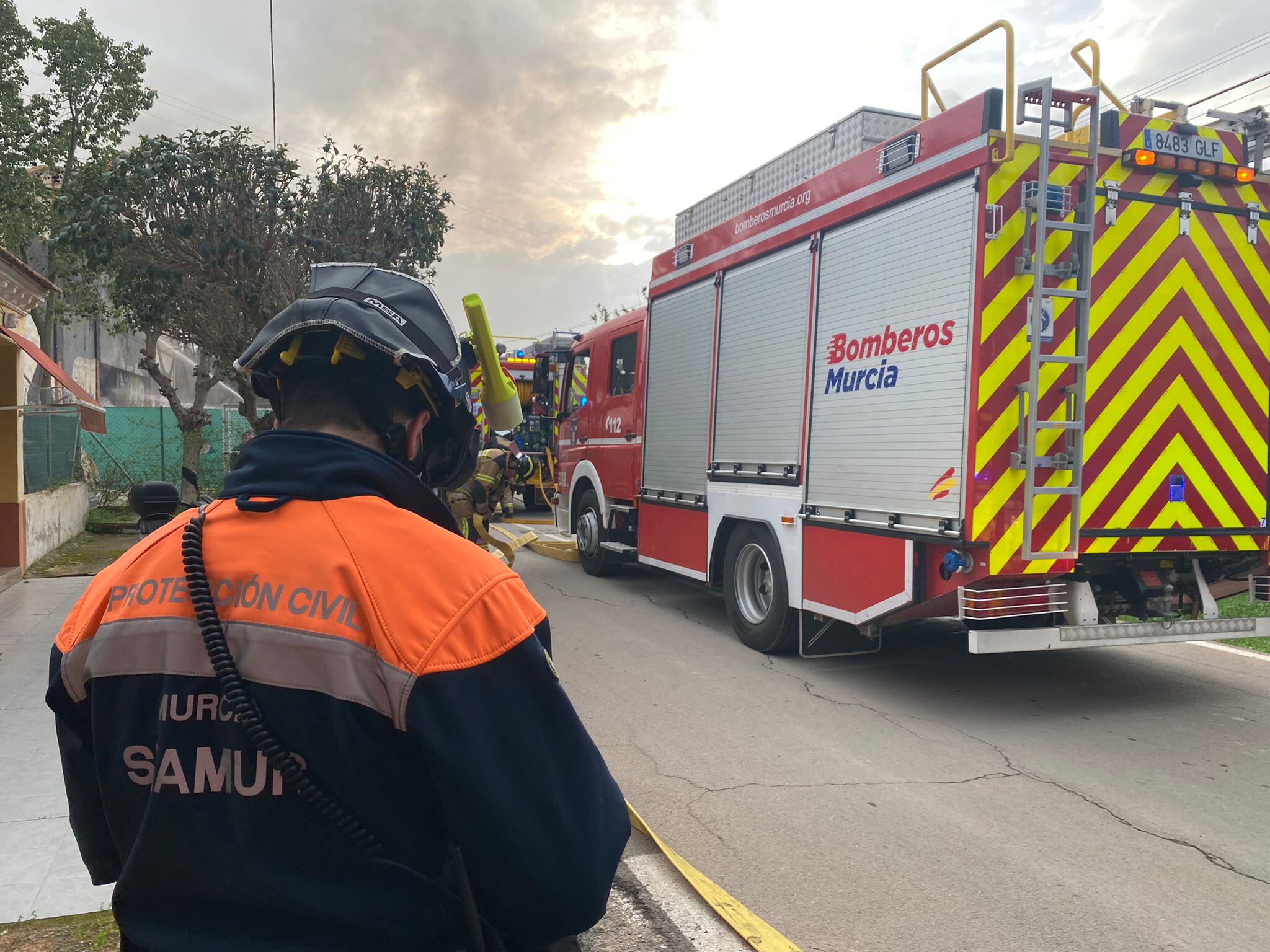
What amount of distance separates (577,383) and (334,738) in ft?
33.6

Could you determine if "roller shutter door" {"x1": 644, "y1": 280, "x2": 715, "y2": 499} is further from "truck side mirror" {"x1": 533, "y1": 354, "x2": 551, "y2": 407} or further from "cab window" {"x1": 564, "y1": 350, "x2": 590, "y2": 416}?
"truck side mirror" {"x1": 533, "y1": 354, "x2": 551, "y2": 407}

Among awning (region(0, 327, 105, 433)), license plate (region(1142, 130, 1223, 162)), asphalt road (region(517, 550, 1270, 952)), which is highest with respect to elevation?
license plate (region(1142, 130, 1223, 162))

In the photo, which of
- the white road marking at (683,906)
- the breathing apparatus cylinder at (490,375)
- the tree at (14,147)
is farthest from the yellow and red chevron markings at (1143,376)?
the tree at (14,147)

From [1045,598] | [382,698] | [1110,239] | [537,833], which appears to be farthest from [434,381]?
[1110,239]

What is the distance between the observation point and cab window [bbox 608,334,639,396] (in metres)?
9.69

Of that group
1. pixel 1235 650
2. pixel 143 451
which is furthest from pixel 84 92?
pixel 1235 650

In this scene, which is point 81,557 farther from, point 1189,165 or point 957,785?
point 1189,165

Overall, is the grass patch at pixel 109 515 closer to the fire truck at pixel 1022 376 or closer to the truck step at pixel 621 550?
the truck step at pixel 621 550

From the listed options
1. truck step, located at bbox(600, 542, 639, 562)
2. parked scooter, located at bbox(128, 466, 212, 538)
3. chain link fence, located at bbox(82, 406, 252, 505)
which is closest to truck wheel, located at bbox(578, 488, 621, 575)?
truck step, located at bbox(600, 542, 639, 562)

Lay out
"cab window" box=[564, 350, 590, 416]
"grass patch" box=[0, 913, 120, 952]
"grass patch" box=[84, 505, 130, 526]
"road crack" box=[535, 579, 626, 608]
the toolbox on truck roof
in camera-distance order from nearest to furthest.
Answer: "grass patch" box=[0, 913, 120, 952] < the toolbox on truck roof < "road crack" box=[535, 579, 626, 608] < "cab window" box=[564, 350, 590, 416] < "grass patch" box=[84, 505, 130, 526]

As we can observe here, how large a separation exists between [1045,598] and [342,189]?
10.2 metres

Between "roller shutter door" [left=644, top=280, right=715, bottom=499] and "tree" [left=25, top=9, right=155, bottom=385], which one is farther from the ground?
"tree" [left=25, top=9, right=155, bottom=385]

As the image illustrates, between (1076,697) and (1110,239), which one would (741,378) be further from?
(1076,697)

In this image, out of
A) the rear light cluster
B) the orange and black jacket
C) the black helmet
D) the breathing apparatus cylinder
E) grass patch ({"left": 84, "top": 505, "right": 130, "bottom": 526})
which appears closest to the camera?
the orange and black jacket
